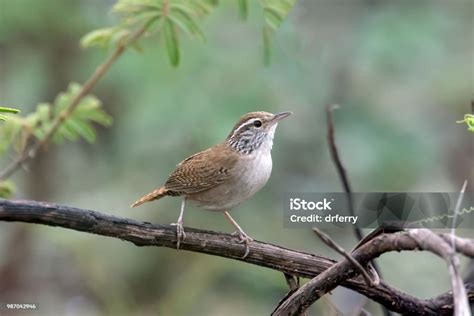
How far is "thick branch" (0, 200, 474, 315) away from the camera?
1.54 m

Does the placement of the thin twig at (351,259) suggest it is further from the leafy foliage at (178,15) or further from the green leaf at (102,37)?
the green leaf at (102,37)

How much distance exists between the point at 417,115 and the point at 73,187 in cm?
232

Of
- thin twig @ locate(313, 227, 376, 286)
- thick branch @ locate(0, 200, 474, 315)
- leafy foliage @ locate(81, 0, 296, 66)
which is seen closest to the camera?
thin twig @ locate(313, 227, 376, 286)

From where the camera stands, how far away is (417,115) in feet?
17.1

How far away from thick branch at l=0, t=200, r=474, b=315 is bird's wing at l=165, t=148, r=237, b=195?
56cm

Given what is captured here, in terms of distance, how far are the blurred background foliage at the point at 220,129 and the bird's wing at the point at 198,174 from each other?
44.6 inches

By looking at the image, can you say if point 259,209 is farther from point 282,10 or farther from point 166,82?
point 282,10

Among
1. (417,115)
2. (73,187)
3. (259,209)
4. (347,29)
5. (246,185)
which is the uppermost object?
(347,29)

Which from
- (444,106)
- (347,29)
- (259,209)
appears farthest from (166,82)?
(444,106)

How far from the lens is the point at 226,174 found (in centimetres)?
253

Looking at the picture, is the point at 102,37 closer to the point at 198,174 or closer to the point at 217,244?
the point at 198,174

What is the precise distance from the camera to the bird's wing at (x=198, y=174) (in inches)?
98.2

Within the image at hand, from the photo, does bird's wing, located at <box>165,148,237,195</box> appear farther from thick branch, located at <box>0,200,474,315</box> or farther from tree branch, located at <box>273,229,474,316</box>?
tree branch, located at <box>273,229,474,316</box>

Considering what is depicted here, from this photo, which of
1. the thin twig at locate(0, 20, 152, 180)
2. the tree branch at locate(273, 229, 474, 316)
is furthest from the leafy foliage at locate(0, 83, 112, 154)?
the tree branch at locate(273, 229, 474, 316)
